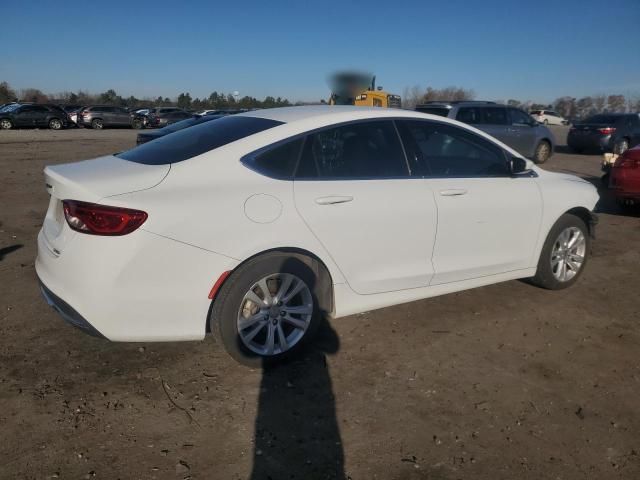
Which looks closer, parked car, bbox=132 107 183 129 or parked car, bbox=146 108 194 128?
parked car, bbox=146 108 194 128

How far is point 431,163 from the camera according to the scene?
147 inches

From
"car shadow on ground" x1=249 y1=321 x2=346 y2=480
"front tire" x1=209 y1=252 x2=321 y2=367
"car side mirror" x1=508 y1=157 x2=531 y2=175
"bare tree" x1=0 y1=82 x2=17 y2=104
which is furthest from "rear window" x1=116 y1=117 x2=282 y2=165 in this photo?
"bare tree" x1=0 y1=82 x2=17 y2=104

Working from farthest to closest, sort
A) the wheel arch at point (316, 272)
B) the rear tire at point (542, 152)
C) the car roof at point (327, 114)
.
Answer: the rear tire at point (542, 152) → the car roof at point (327, 114) → the wheel arch at point (316, 272)

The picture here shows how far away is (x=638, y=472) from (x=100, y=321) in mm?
2864

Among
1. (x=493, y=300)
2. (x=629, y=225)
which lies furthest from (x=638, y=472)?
(x=629, y=225)

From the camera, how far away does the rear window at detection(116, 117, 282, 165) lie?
124 inches

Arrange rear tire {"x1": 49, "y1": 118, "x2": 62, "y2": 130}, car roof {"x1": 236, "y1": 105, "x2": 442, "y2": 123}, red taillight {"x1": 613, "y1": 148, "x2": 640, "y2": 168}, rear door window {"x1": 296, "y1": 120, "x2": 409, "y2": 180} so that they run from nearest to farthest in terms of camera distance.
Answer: rear door window {"x1": 296, "y1": 120, "x2": 409, "y2": 180} < car roof {"x1": 236, "y1": 105, "x2": 442, "y2": 123} < red taillight {"x1": 613, "y1": 148, "x2": 640, "y2": 168} < rear tire {"x1": 49, "y1": 118, "x2": 62, "y2": 130}

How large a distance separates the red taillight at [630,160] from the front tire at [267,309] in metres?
6.63

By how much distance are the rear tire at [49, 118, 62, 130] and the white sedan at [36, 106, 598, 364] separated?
30919mm

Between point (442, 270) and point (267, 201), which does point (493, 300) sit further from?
point (267, 201)

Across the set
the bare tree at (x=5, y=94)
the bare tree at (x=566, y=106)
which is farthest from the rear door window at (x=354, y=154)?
the bare tree at (x=566, y=106)

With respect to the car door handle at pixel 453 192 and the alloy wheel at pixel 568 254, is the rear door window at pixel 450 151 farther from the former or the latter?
the alloy wheel at pixel 568 254

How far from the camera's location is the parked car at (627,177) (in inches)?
299

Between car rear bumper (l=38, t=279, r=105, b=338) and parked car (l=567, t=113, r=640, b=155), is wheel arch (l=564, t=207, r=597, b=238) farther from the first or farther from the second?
parked car (l=567, t=113, r=640, b=155)
